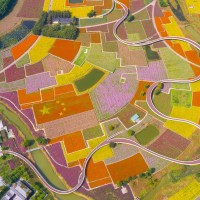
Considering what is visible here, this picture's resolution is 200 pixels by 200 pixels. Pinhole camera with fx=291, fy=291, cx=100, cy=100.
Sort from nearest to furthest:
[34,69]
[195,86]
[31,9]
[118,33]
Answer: [195,86]
[34,69]
[118,33]
[31,9]

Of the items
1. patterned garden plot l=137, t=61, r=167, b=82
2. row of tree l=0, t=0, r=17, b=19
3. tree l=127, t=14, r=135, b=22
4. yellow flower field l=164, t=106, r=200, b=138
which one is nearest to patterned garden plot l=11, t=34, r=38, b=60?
row of tree l=0, t=0, r=17, b=19

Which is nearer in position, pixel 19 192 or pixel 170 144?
pixel 19 192

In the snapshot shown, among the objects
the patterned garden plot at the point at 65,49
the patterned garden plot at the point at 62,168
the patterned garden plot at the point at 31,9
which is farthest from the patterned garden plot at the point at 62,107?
the patterned garden plot at the point at 31,9

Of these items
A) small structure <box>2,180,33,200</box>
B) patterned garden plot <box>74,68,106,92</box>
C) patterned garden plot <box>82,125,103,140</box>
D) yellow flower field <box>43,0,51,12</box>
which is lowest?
small structure <box>2,180,33,200</box>

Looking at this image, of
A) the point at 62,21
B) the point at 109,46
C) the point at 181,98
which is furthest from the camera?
the point at 62,21

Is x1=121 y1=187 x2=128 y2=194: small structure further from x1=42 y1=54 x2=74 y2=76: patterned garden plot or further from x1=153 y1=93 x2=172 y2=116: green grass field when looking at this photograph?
x1=42 y1=54 x2=74 y2=76: patterned garden plot

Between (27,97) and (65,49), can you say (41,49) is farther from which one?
(27,97)

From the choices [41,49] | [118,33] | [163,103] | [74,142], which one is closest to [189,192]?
[163,103]
